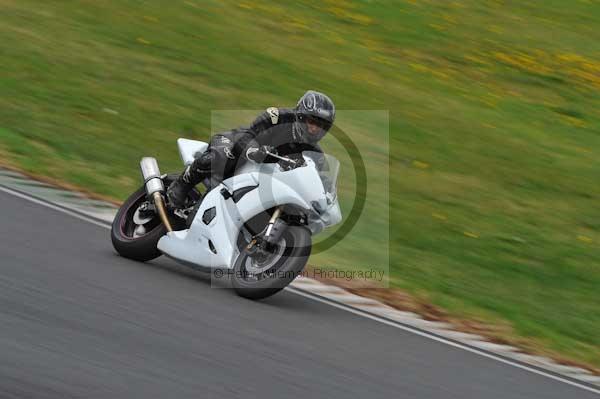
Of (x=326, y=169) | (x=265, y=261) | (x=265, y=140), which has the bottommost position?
(x=265, y=261)

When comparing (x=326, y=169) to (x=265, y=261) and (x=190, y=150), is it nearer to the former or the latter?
(x=265, y=261)

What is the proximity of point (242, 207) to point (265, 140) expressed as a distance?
0.61m

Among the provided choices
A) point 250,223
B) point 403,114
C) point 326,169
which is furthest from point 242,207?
point 403,114

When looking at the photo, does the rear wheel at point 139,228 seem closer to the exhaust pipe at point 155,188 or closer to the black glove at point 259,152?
the exhaust pipe at point 155,188

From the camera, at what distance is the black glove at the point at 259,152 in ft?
27.0

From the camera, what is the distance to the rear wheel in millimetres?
8742

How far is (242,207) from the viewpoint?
27.2 feet

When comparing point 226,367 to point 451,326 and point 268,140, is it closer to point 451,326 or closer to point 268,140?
point 268,140

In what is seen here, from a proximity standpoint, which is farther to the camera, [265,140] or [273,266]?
[265,140]

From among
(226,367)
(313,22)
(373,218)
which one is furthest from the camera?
(313,22)

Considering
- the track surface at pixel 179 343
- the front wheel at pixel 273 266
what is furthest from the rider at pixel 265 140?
the track surface at pixel 179 343

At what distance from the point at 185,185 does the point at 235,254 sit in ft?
3.06

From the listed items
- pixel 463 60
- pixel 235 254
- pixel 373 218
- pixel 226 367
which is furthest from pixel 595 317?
pixel 463 60

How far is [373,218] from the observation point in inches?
474
